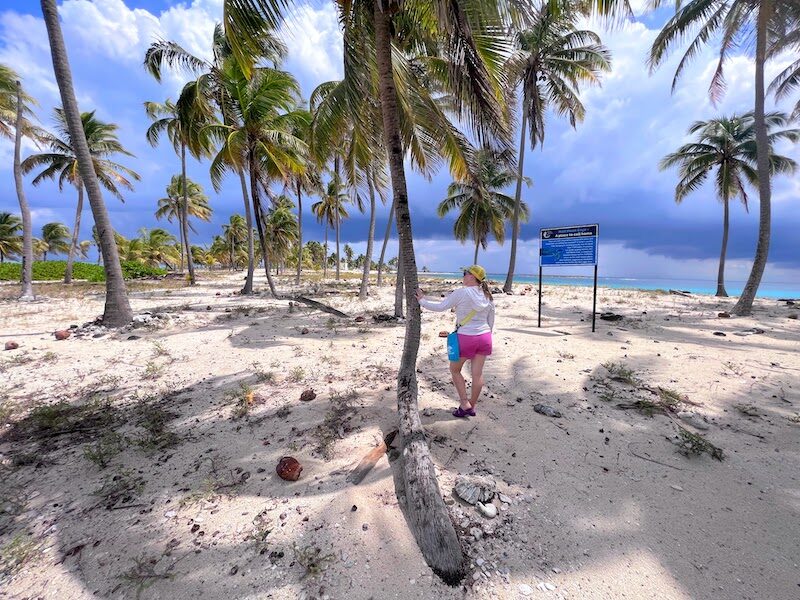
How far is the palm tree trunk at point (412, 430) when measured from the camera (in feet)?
7.00

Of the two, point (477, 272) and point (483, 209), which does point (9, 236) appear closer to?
point (483, 209)

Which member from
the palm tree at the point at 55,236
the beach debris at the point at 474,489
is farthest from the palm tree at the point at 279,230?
the beach debris at the point at 474,489

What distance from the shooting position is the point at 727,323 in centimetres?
877

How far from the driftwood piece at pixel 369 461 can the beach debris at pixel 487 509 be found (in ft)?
3.19

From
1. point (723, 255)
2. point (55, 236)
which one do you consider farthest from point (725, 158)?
point (55, 236)

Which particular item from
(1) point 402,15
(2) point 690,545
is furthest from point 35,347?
(2) point 690,545

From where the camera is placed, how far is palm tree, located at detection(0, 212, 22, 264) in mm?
36344

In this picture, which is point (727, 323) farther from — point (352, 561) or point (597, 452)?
point (352, 561)

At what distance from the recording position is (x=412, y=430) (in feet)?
9.97

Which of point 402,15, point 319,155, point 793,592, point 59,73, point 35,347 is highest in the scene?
point 59,73

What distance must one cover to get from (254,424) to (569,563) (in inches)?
130

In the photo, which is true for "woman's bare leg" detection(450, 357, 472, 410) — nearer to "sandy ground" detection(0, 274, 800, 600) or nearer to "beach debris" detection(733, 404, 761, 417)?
"sandy ground" detection(0, 274, 800, 600)

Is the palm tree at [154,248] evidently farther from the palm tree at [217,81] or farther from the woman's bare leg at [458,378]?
the woman's bare leg at [458,378]

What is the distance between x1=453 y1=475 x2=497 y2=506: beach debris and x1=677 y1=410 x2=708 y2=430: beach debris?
8.82ft
